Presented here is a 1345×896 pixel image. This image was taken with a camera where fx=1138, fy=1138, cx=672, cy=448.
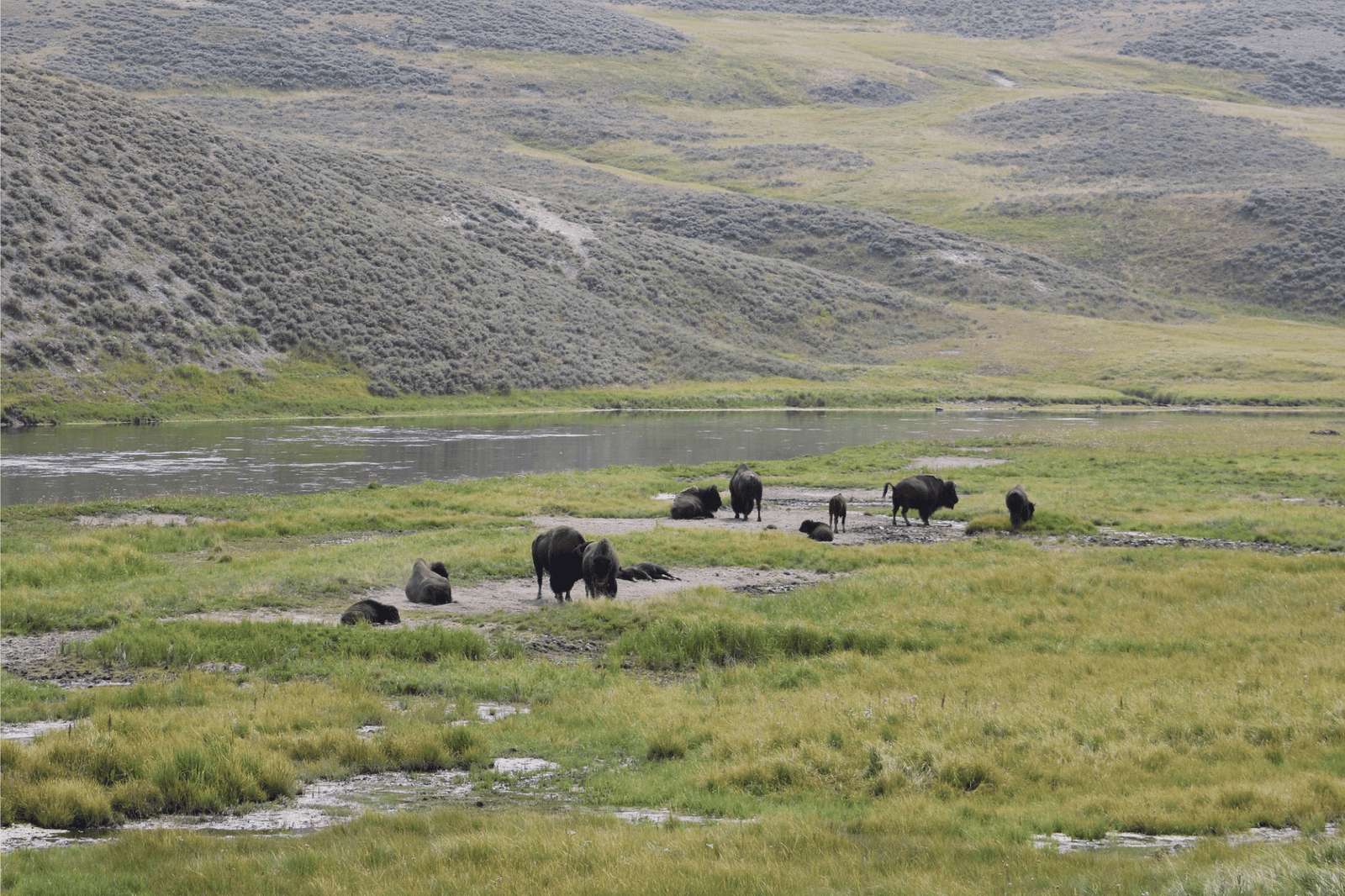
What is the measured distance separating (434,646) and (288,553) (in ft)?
30.3

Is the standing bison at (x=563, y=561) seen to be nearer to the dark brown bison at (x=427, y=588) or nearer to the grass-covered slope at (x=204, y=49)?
the dark brown bison at (x=427, y=588)

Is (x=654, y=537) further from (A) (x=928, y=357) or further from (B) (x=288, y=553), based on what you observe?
(A) (x=928, y=357)

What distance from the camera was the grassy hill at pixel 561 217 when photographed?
74688 mm

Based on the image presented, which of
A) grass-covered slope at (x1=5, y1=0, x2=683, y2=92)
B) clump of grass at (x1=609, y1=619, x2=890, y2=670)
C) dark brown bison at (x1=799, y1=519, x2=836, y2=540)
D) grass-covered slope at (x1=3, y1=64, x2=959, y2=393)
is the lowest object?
dark brown bison at (x1=799, y1=519, x2=836, y2=540)

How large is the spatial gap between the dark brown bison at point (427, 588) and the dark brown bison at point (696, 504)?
11.6 m

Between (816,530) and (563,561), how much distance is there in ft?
27.8

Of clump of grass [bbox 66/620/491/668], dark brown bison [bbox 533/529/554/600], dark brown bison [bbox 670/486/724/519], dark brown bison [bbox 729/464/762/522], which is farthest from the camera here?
dark brown bison [bbox 670/486/724/519]

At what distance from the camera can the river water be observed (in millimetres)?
37062

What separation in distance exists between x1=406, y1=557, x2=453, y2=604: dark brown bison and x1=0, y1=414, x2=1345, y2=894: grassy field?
117cm

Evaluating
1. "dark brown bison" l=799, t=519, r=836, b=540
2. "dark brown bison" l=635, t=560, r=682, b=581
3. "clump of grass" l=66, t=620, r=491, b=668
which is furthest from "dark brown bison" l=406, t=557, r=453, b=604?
"dark brown bison" l=799, t=519, r=836, b=540

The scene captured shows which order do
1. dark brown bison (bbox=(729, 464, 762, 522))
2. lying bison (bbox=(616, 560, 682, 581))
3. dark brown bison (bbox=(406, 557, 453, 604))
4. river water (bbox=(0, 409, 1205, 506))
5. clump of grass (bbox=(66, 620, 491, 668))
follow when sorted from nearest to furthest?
clump of grass (bbox=(66, 620, 491, 668)) → dark brown bison (bbox=(406, 557, 453, 604)) → lying bison (bbox=(616, 560, 682, 581)) → dark brown bison (bbox=(729, 464, 762, 522)) → river water (bbox=(0, 409, 1205, 506))

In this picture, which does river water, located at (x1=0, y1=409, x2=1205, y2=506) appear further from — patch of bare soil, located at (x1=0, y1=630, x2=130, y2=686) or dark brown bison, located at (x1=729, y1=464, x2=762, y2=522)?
patch of bare soil, located at (x1=0, y1=630, x2=130, y2=686)

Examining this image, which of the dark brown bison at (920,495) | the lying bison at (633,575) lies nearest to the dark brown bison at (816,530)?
the dark brown bison at (920,495)

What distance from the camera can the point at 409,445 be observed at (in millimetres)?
52312
